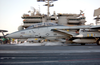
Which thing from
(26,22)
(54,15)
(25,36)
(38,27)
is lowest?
(25,36)

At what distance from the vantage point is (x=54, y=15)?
90.3 feet

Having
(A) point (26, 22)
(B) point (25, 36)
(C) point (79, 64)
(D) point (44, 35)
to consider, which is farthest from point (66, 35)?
(A) point (26, 22)

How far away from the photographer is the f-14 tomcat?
10.8m

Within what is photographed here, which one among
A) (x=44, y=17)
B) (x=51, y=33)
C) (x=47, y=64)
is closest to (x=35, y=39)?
(x=51, y=33)

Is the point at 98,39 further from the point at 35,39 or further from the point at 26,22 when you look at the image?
the point at 26,22

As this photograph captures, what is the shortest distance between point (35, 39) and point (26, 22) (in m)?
17.7

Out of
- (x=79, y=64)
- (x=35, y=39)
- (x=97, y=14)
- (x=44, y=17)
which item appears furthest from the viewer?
(x=44, y=17)

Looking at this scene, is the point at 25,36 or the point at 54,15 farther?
the point at 54,15

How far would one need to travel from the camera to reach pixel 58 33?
37.6 ft

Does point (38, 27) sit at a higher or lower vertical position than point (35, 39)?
higher

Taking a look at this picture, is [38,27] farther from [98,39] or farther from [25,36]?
[98,39]

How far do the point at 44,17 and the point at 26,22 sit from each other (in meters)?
6.33

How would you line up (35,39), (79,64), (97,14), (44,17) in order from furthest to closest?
(44,17), (97,14), (35,39), (79,64)

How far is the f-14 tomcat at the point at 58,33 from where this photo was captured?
10820mm
